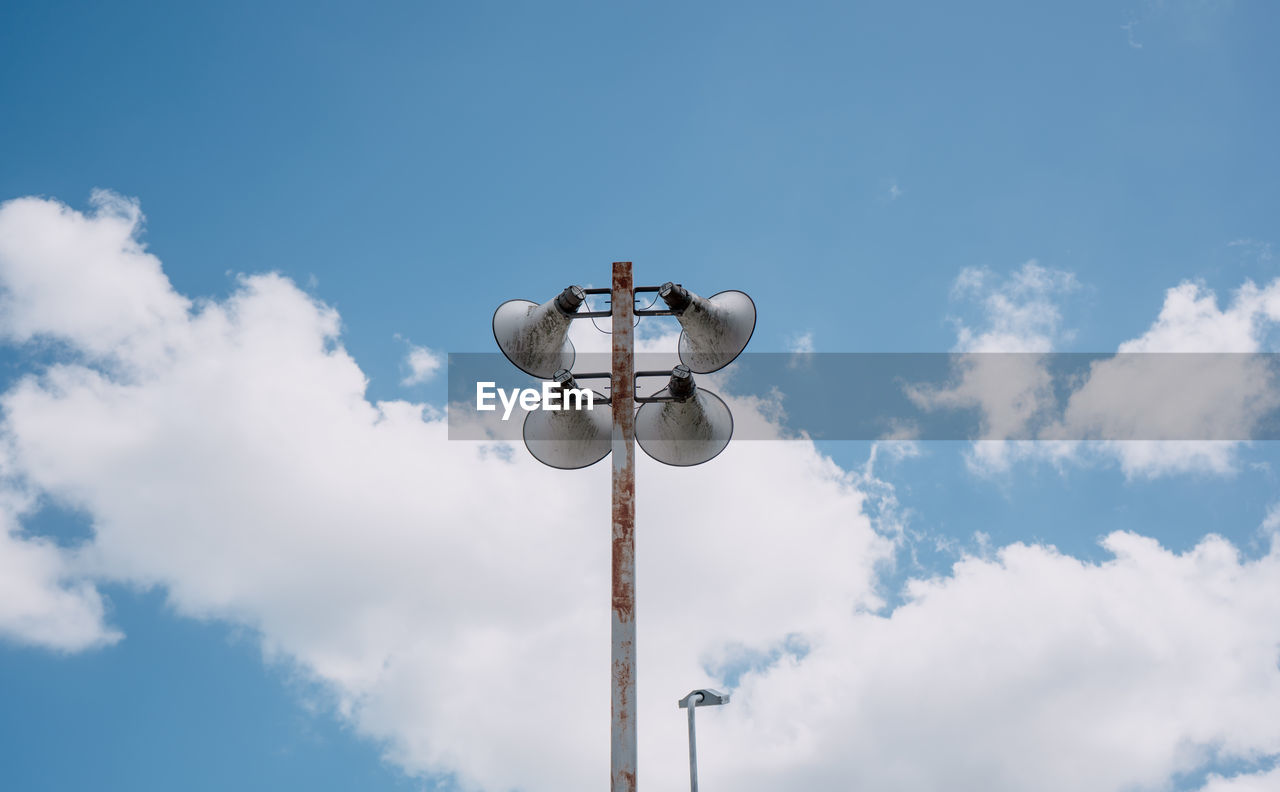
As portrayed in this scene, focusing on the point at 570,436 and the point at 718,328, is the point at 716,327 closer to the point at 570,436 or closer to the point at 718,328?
the point at 718,328

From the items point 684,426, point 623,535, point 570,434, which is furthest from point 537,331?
point 623,535

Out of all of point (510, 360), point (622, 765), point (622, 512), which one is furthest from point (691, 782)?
point (510, 360)

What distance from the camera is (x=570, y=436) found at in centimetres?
856

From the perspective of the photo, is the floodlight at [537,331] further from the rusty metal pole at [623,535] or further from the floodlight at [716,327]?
the floodlight at [716,327]

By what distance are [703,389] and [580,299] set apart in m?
1.34

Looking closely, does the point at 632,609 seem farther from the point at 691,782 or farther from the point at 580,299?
the point at 691,782

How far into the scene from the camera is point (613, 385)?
7781mm

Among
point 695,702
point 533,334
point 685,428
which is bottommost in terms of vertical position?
point 695,702

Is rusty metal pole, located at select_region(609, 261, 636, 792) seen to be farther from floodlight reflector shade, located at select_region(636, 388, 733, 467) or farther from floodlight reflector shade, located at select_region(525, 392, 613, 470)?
floodlight reflector shade, located at select_region(525, 392, 613, 470)

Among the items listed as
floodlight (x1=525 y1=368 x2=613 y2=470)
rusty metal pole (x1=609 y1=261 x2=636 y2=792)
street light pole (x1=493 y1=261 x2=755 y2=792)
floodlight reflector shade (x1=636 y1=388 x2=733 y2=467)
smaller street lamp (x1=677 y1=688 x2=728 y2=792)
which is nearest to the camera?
rusty metal pole (x1=609 y1=261 x2=636 y2=792)

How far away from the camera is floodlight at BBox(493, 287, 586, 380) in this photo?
26.8 ft

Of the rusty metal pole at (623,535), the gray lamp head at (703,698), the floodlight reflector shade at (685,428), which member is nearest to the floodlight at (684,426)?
the floodlight reflector shade at (685,428)

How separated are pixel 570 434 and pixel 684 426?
1.03m

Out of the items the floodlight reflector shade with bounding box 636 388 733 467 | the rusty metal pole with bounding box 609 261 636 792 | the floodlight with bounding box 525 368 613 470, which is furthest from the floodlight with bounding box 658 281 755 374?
the floodlight with bounding box 525 368 613 470
